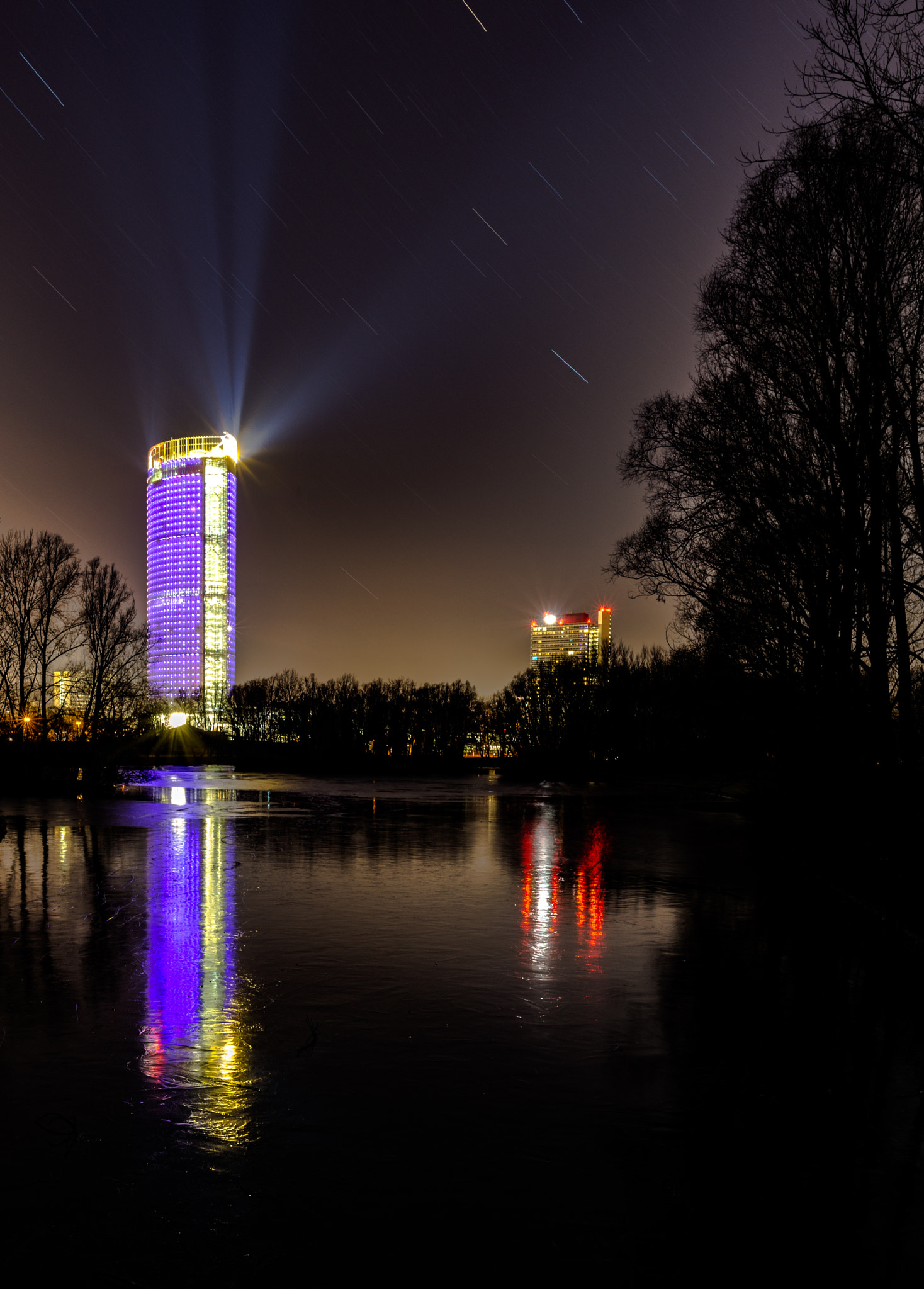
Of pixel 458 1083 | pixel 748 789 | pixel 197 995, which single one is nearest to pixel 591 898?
pixel 197 995

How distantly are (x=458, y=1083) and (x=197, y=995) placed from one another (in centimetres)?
284

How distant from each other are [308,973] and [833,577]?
11.9 metres

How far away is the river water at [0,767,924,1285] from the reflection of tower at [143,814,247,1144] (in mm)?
37

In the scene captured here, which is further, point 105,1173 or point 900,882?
point 900,882

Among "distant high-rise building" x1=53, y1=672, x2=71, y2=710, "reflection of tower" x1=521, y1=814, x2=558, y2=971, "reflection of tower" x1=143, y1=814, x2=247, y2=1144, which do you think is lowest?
"reflection of tower" x1=521, y1=814, x2=558, y2=971

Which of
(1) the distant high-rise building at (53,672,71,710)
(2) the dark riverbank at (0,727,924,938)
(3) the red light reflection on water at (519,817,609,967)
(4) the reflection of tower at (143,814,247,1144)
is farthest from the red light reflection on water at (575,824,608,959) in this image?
(1) the distant high-rise building at (53,672,71,710)

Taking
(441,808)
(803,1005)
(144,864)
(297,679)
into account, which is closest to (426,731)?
(297,679)

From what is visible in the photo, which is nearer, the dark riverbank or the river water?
the river water

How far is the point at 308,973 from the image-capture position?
812cm

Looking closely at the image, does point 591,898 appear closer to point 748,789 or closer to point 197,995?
point 197,995

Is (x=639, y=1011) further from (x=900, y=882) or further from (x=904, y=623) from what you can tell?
(x=904, y=623)

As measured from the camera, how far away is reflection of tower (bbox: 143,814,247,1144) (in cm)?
539

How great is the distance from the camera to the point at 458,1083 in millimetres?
5582

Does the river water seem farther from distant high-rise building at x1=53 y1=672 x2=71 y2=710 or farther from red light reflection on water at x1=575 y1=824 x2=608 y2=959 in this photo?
distant high-rise building at x1=53 y1=672 x2=71 y2=710
